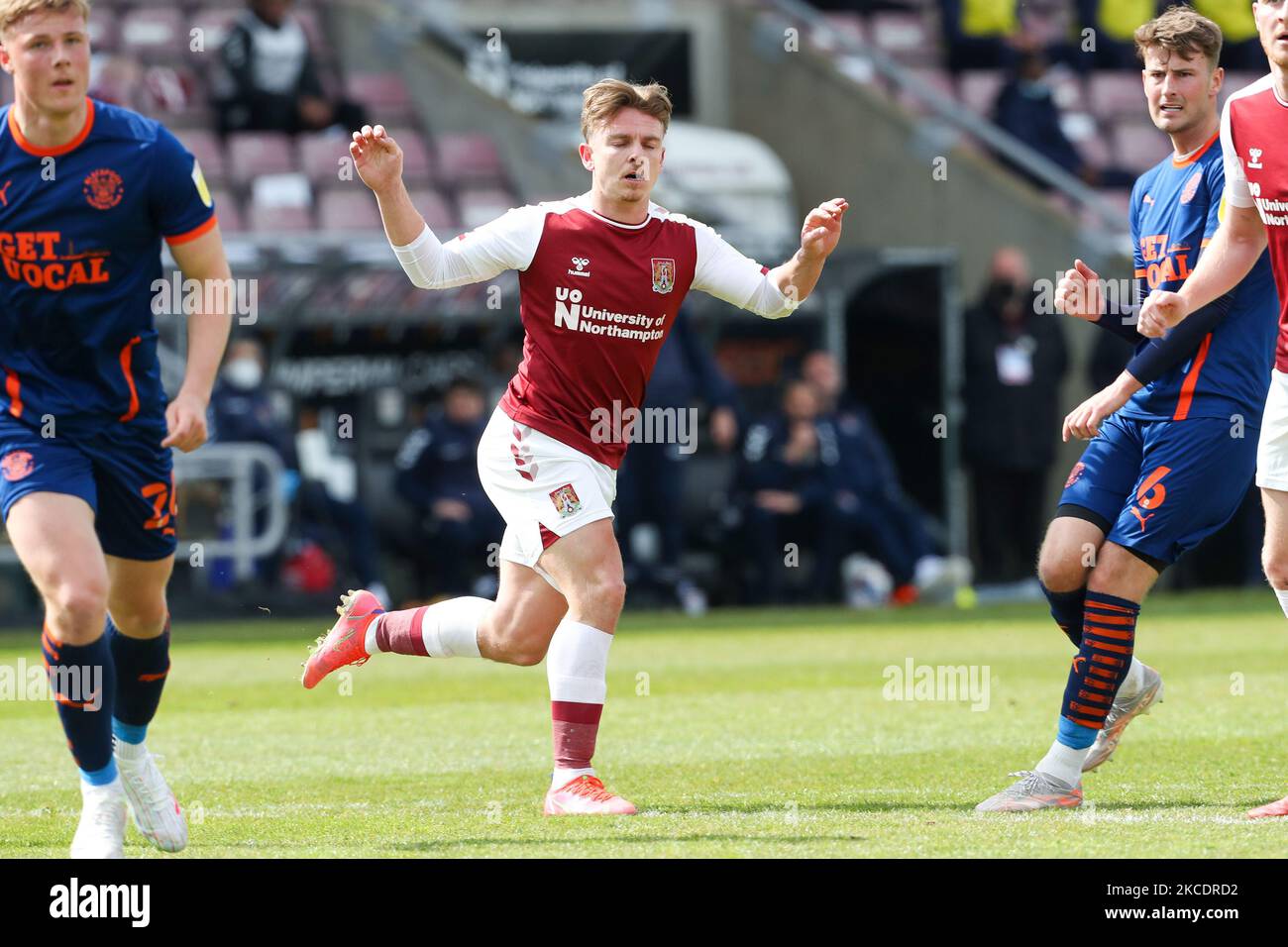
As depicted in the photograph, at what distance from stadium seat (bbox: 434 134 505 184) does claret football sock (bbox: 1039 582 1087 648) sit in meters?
12.7

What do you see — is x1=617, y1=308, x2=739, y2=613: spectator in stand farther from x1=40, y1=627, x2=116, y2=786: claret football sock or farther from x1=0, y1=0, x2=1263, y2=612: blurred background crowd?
x1=40, y1=627, x2=116, y2=786: claret football sock

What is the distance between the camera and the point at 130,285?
6.32 metres

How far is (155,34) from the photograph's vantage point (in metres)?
20.4

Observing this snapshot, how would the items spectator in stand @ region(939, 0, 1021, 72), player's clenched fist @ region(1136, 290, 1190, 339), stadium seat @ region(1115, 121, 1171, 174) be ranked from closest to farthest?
player's clenched fist @ region(1136, 290, 1190, 339) < stadium seat @ region(1115, 121, 1171, 174) < spectator in stand @ region(939, 0, 1021, 72)

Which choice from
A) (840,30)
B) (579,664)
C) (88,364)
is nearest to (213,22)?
(840,30)

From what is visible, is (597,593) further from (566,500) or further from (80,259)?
(80,259)

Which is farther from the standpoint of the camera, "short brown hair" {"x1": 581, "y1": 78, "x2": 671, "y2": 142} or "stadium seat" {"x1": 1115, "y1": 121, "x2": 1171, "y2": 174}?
"stadium seat" {"x1": 1115, "y1": 121, "x2": 1171, "y2": 174}

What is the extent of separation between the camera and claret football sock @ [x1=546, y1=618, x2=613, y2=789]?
22.9ft

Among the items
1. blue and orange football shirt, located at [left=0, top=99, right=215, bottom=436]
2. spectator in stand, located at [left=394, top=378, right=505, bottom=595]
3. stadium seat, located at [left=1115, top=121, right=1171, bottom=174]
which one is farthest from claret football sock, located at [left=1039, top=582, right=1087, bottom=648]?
stadium seat, located at [left=1115, top=121, right=1171, bottom=174]

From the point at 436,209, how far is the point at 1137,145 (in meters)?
7.70

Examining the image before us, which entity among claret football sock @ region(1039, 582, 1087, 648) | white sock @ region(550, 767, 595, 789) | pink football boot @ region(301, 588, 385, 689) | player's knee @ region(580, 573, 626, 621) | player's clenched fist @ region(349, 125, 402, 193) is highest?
player's clenched fist @ region(349, 125, 402, 193)
